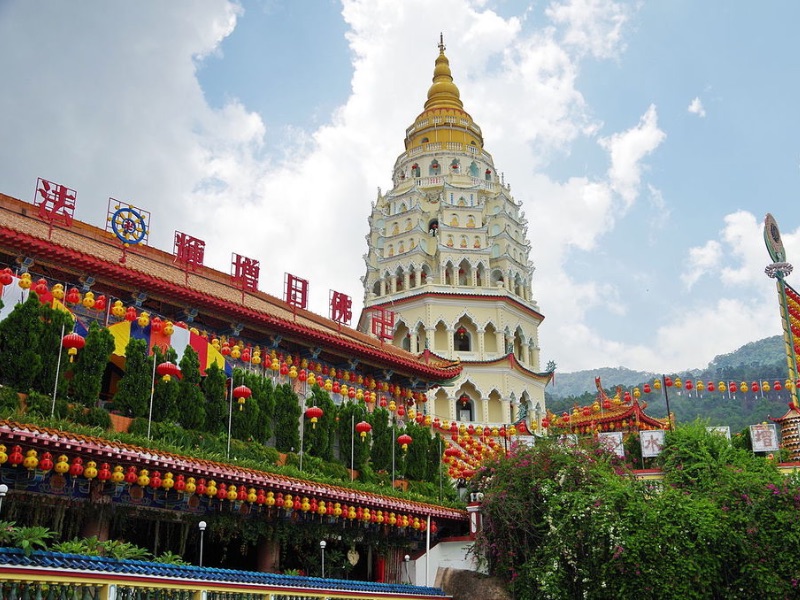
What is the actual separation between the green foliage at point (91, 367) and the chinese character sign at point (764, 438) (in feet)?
64.0

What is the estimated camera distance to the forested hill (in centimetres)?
7262

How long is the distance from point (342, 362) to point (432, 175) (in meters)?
24.4

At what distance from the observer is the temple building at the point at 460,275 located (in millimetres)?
42812

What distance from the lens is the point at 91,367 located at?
18.1 metres

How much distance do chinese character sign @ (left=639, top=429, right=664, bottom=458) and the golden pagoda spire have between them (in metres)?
29.7

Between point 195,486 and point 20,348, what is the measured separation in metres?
4.38

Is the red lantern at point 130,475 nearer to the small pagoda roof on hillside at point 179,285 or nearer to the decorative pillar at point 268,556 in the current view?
the decorative pillar at point 268,556

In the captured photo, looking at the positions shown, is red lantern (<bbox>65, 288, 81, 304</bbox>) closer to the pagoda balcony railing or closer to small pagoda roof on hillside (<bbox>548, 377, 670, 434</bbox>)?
the pagoda balcony railing

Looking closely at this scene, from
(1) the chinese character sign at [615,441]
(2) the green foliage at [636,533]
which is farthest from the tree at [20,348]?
(1) the chinese character sign at [615,441]

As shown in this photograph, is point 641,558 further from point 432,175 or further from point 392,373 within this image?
point 432,175

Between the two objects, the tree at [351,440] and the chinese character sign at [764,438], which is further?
the chinese character sign at [764,438]

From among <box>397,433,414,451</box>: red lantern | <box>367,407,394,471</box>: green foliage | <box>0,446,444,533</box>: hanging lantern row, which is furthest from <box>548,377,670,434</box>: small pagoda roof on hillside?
<box>0,446,444,533</box>: hanging lantern row

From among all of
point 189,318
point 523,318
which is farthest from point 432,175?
point 189,318

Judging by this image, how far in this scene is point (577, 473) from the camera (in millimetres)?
21891
